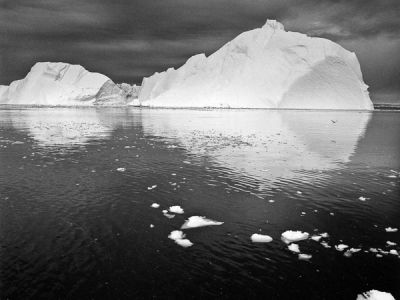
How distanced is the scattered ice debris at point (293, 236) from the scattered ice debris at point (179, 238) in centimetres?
264

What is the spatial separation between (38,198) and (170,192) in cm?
493

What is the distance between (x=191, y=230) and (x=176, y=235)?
2.05 ft

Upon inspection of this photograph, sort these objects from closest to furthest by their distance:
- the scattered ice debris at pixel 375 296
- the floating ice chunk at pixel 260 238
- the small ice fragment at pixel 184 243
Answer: the scattered ice debris at pixel 375 296 → the small ice fragment at pixel 184 243 → the floating ice chunk at pixel 260 238

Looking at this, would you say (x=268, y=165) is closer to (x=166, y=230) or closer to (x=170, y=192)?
(x=170, y=192)

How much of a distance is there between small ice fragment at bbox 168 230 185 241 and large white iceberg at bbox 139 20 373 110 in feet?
447

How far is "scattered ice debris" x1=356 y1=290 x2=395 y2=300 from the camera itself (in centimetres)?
716

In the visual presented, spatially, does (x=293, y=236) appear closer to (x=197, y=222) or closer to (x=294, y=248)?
(x=294, y=248)

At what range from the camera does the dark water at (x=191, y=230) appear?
24.8 feet

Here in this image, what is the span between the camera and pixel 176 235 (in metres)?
9.95

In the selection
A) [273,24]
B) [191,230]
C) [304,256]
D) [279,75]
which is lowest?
[191,230]

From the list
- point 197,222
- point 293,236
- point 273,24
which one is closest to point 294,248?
point 293,236

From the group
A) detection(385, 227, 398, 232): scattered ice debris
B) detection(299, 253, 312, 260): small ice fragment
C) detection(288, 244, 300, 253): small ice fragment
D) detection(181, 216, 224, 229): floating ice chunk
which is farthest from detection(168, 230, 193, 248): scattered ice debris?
detection(385, 227, 398, 232): scattered ice debris

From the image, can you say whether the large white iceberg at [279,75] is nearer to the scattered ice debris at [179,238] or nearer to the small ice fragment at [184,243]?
the scattered ice debris at [179,238]

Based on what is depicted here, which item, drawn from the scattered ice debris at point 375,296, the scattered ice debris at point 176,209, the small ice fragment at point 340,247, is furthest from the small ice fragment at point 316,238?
the scattered ice debris at point 176,209
